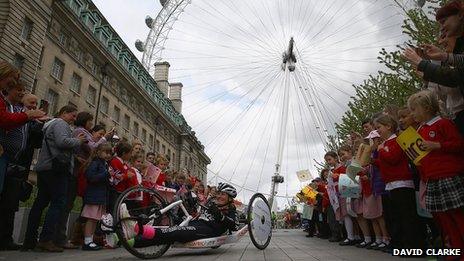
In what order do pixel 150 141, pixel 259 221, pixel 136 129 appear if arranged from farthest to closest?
pixel 150 141, pixel 136 129, pixel 259 221

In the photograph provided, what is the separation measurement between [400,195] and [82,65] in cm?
→ 3414

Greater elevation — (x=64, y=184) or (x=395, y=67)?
(x=395, y=67)

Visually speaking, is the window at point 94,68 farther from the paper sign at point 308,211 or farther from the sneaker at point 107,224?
the sneaker at point 107,224

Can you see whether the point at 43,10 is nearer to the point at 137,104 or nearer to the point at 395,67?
the point at 137,104

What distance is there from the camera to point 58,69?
31375 mm

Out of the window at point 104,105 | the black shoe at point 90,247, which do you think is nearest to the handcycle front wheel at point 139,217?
the black shoe at point 90,247

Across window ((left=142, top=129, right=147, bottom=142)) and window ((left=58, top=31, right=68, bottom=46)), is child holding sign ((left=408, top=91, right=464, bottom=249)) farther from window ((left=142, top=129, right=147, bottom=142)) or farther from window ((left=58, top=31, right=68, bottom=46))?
window ((left=142, top=129, right=147, bottom=142))

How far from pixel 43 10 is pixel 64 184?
86.8 feet

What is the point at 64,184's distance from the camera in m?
5.84

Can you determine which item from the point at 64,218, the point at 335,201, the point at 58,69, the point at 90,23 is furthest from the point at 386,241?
the point at 90,23

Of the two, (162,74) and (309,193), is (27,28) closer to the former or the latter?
(309,193)

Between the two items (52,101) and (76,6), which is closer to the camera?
(52,101)

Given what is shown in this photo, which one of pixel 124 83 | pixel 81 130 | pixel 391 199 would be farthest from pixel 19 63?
pixel 391 199

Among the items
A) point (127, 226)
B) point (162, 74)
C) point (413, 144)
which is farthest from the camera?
point (162, 74)
